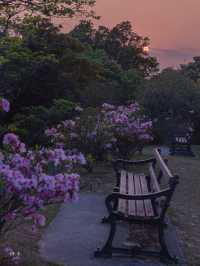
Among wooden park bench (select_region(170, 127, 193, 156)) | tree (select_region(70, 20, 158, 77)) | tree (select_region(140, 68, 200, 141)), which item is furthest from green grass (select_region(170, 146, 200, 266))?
tree (select_region(70, 20, 158, 77))

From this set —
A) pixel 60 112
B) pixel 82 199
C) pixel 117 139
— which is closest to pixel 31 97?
pixel 60 112

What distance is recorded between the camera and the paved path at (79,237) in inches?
235

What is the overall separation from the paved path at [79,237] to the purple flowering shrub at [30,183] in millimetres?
1355

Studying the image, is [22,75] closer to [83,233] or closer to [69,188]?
[83,233]

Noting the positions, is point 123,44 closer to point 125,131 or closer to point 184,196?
point 125,131

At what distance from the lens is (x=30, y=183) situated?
14.0 feet

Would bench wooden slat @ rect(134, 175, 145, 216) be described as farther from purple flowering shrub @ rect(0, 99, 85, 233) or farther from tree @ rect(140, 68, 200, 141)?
tree @ rect(140, 68, 200, 141)

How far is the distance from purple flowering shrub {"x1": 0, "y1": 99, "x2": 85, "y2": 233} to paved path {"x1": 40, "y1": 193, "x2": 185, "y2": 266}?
1.35m

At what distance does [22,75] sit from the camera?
2139 cm

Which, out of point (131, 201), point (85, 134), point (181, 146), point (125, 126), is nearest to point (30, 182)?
point (131, 201)

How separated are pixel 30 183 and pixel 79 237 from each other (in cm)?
273

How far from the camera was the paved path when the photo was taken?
5969 mm

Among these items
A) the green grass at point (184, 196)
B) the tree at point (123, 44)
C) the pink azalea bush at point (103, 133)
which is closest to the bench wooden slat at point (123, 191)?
the green grass at point (184, 196)

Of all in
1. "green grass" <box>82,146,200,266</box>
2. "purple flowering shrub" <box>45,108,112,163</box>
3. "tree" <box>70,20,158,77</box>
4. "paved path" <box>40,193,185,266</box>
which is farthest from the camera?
"tree" <box>70,20,158,77</box>
